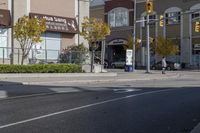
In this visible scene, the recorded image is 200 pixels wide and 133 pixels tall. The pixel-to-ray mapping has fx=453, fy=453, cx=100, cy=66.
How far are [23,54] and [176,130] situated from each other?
27.7 metres

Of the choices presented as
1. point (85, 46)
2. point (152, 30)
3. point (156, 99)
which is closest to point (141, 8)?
point (152, 30)

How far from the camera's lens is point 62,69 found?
1421 inches

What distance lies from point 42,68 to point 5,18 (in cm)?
597

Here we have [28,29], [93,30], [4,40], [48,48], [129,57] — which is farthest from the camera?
[129,57]

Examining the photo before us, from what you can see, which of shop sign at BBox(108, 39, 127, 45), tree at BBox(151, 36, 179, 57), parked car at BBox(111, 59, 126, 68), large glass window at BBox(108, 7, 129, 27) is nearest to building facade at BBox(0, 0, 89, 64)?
tree at BBox(151, 36, 179, 57)

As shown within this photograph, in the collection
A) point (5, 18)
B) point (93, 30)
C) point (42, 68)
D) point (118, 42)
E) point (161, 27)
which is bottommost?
point (42, 68)

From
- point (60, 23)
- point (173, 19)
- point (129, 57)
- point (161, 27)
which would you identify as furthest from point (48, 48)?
point (161, 27)

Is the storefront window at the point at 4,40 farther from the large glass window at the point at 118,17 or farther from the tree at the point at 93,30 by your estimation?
the large glass window at the point at 118,17

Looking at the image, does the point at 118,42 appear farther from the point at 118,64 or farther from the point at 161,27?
the point at 161,27

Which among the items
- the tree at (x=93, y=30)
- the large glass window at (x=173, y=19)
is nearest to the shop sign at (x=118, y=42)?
the large glass window at (x=173, y=19)

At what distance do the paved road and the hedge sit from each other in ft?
53.6

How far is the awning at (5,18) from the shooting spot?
3697 centimetres

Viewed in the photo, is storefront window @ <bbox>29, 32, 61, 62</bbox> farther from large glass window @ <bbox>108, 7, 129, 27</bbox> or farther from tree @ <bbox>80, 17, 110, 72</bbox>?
large glass window @ <bbox>108, 7, 129, 27</bbox>

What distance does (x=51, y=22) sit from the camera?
4109 centimetres
